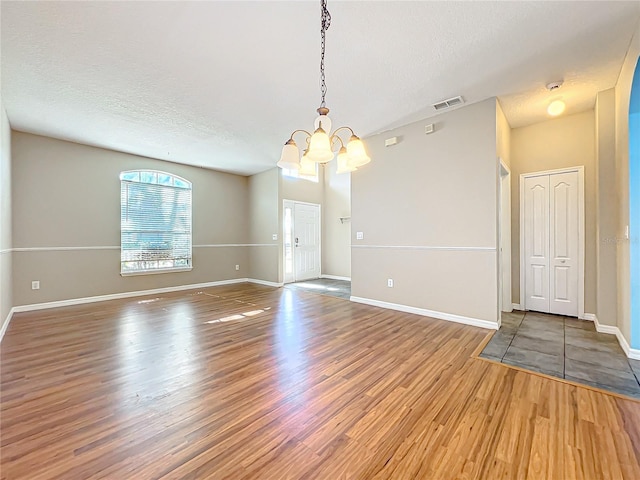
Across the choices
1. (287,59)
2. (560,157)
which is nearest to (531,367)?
(560,157)

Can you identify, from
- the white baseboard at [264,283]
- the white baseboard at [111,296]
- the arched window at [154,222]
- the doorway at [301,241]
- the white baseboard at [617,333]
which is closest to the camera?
the white baseboard at [617,333]

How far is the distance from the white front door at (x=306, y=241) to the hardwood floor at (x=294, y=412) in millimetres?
4069

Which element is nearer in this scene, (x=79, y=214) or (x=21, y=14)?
(x=21, y=14)

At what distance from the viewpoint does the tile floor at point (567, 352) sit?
87.0 inches

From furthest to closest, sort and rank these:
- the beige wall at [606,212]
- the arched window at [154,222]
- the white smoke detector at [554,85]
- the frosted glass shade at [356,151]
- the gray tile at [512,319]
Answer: the arched window at [154,222] → the gray tile at [512,319] → the beige wall at [606,212] → the white smoke detector at [554,85] → the frosted glass shade at [356,151]

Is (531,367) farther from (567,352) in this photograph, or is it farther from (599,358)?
(599,358)

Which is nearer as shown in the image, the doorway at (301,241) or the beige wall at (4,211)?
the beige wall at (4,211)

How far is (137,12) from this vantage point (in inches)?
80.0

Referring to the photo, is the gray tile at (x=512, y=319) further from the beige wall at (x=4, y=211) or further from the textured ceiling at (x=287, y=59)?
the beige wall at (x=4, y=211)

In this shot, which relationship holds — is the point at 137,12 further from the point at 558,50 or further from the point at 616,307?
the point at 616,307

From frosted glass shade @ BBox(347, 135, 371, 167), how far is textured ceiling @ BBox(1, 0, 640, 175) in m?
0.85

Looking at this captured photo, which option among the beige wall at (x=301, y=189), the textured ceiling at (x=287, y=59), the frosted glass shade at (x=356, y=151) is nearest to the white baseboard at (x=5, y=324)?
the textured ceiling at (x=287, y=59)

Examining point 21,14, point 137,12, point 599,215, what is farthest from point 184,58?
point 599,215

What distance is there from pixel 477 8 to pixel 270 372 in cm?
325
